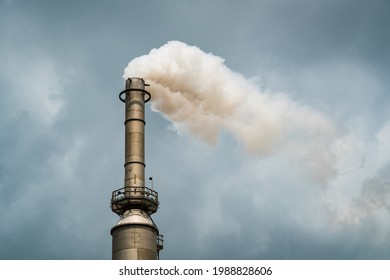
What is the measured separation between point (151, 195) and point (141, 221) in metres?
2.40

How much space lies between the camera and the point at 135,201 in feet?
151

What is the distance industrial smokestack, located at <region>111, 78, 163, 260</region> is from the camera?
44406mm

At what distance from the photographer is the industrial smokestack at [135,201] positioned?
4441cm
